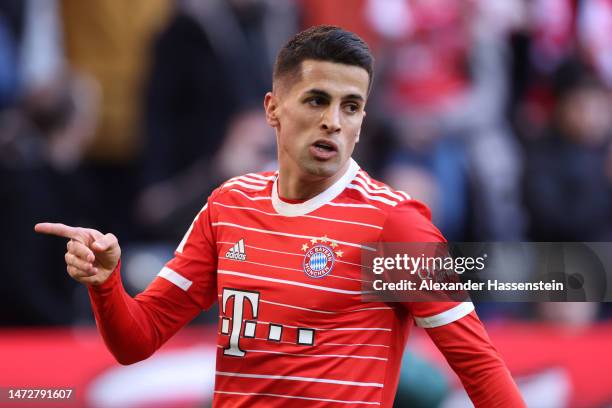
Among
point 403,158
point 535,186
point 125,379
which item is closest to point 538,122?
point 535,186

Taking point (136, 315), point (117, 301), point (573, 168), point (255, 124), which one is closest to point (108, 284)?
point (117, 301)

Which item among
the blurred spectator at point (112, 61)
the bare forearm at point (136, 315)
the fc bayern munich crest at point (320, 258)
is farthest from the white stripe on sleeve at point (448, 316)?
the blurred spectator at point (112, 61)

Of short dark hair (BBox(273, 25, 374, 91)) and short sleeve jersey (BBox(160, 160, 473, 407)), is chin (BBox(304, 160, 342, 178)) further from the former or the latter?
short dark hair (BBox(273, 25, 374, 91))

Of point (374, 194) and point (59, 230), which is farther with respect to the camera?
point (374, 194)

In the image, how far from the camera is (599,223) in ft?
26.6

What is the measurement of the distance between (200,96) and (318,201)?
4386mm

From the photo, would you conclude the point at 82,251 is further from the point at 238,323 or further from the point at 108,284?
the point at 238,323

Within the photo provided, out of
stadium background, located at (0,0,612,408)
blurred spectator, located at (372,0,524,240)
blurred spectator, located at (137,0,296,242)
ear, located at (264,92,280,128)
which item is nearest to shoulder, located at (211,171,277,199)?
ear, located at (264,92,280,128)

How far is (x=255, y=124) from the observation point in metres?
7.52

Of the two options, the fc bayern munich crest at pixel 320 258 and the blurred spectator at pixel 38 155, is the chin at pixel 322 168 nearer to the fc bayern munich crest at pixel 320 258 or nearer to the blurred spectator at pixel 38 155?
the fc bayern munich crest at pixel 320 258

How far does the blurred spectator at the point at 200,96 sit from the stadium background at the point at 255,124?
0.01 m

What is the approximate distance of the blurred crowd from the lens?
7320 millimetres

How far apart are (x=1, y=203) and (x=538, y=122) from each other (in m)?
4.06

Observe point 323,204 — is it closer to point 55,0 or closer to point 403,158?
point 403,158
